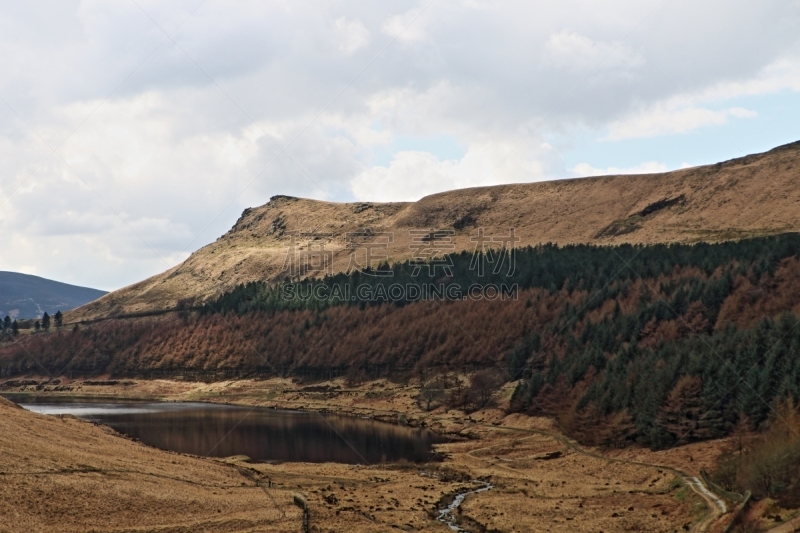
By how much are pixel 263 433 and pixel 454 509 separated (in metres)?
55.6

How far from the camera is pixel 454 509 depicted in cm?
6512

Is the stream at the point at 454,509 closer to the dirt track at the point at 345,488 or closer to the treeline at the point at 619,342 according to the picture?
the dirt track at the point at 345,488

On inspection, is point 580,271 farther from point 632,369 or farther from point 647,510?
point 647,510

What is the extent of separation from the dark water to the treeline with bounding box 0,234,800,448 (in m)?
21.7

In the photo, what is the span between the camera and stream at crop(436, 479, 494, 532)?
2330 inches

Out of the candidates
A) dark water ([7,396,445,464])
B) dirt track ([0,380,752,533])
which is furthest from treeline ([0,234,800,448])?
dark water ([7,396,445,464])

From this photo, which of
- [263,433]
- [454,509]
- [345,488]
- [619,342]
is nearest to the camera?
[454,509]

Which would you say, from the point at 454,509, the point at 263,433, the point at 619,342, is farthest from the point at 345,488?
the point at 619,342

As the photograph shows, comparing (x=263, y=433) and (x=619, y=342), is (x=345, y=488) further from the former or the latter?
(x=619, y=342)

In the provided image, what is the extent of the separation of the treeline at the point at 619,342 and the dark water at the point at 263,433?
2171 centimetres

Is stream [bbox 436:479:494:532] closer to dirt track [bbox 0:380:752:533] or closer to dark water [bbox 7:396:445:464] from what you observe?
dirt track [bbox 0:380:752:533]

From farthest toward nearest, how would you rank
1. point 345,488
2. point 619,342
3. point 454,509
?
point 619,342 < point 345,488 < point 454,509

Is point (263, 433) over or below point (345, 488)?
below

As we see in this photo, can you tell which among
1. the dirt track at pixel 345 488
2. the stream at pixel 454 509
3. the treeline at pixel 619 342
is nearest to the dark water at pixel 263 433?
the dirt track at pixel 345 488
